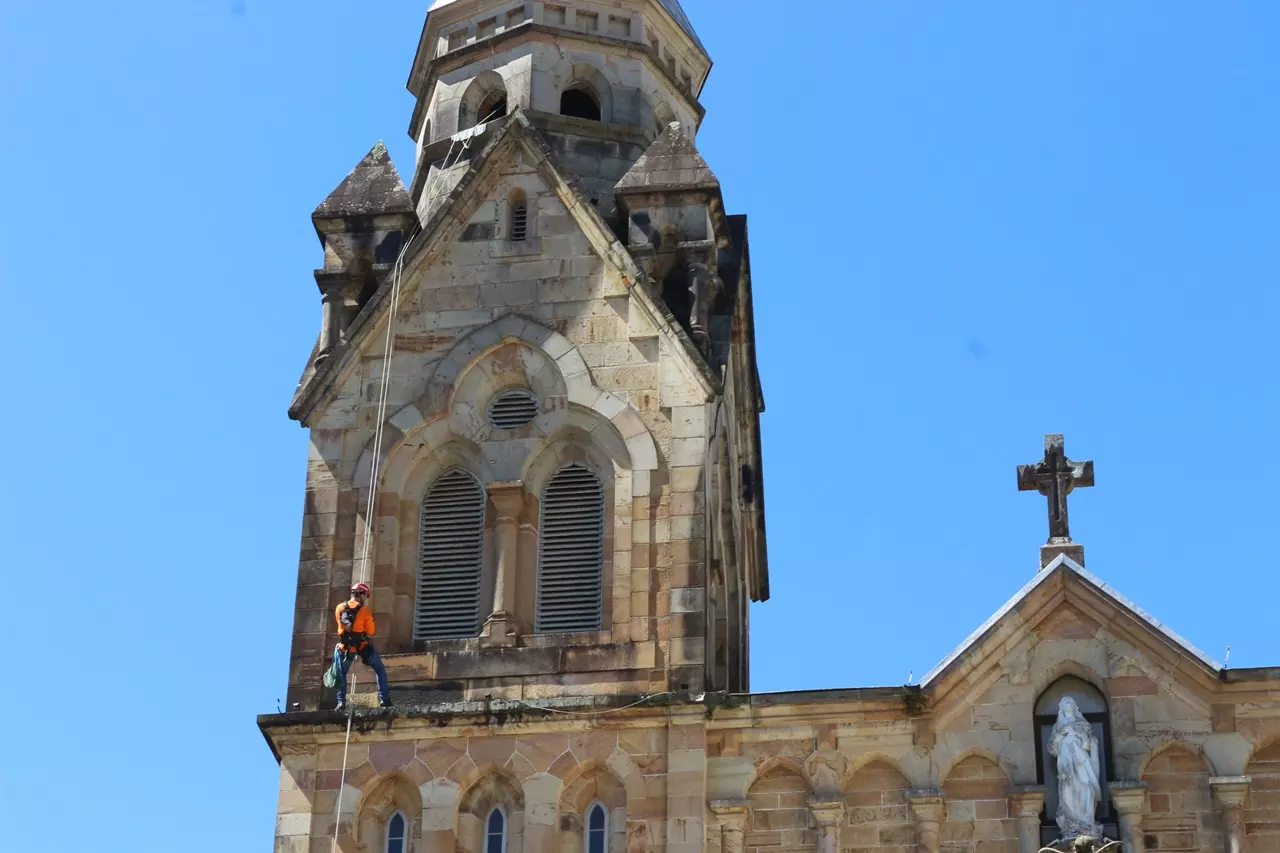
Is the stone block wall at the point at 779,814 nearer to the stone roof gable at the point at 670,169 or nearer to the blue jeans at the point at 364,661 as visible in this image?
the blue jeans at the point at 364,661

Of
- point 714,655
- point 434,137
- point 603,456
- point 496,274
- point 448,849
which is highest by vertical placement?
point 434,137

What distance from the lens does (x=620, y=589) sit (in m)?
31.2

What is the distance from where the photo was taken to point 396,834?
1187 inches

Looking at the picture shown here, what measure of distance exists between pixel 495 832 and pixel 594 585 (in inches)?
121

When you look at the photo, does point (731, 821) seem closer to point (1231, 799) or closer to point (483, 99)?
point (1231, 799)

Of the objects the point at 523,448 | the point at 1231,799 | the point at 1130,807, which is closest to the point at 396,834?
the point at 523,448

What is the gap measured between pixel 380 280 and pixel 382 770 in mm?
6360

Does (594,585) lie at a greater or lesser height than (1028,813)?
greater

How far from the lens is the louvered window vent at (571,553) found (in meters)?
31.5

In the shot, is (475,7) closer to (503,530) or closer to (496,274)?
(496,274)

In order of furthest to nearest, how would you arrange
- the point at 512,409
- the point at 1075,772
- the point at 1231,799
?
1. the point at 512,409
2. the point at 1075,772
3. the point at 1231,799

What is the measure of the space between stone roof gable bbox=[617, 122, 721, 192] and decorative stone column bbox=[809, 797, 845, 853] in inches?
309

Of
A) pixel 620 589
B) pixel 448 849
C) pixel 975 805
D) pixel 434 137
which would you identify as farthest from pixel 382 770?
pixel 434 137

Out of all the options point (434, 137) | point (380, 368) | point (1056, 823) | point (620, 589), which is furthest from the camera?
point (434, 137)
